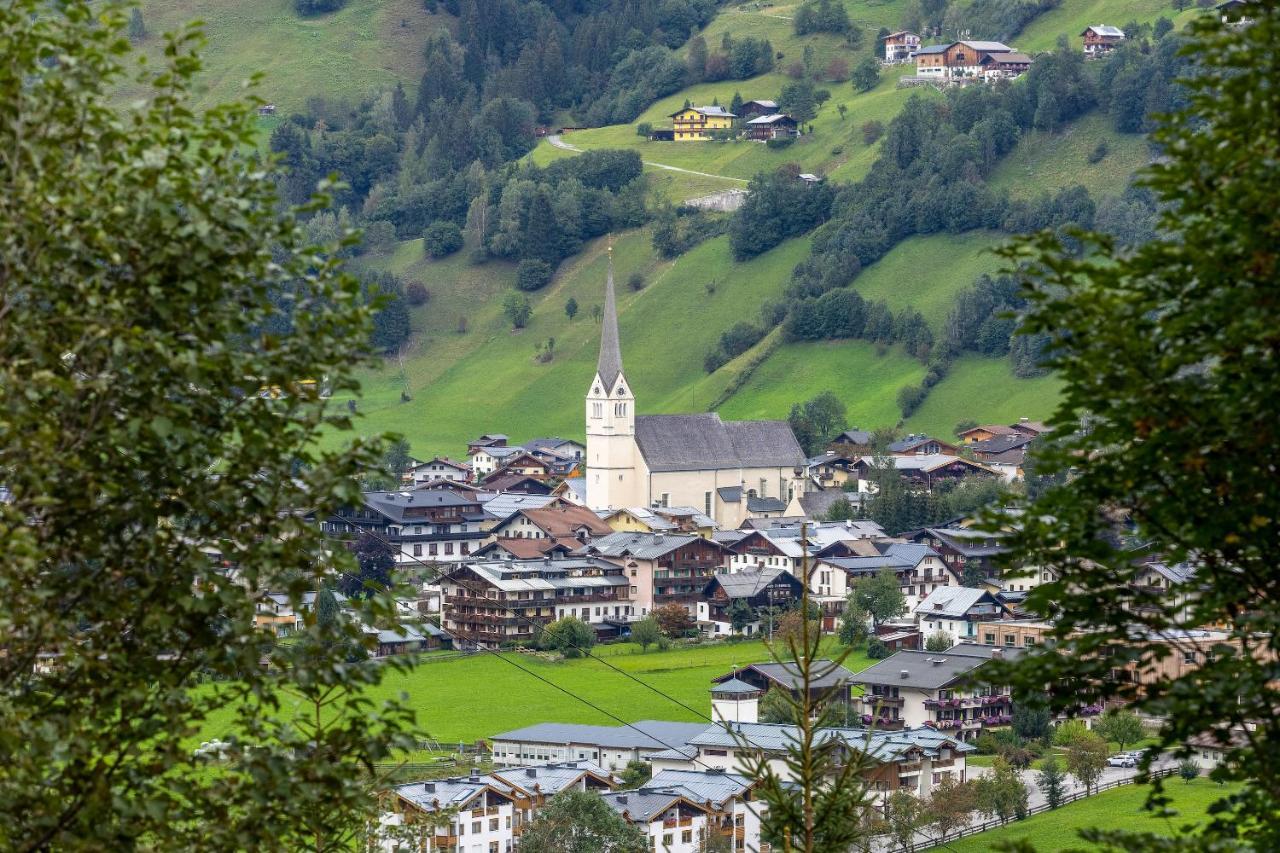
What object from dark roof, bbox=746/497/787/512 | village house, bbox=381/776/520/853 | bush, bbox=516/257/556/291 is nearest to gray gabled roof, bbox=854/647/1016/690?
village house, bbox=381/776/520/853

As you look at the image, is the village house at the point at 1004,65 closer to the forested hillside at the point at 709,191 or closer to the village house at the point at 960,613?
the forested hillside at the point at 709,191

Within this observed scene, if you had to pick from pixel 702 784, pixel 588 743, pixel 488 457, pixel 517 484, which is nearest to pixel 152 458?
pixel 702 784

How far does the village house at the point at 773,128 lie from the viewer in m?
144

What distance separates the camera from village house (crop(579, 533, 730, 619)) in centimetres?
7281

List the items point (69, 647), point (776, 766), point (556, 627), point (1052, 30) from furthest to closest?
point (1052, 30), point (556, 627), point (776, 766), point (69, 647)

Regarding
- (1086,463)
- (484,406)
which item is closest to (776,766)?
(1086,463)

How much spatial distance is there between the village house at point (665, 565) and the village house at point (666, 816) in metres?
29.4

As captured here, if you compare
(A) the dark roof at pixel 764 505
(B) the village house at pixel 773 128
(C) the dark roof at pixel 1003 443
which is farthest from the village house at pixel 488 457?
(B) the village house at pixel 773 128

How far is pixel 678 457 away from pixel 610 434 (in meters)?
3.80

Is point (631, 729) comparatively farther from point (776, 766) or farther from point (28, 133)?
point (28, 133)

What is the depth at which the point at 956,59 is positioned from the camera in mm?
145750

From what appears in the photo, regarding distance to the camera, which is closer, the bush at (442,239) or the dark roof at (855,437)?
the dark roof at (855,437)

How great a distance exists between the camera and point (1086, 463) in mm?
9023

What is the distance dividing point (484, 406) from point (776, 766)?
247 ft
